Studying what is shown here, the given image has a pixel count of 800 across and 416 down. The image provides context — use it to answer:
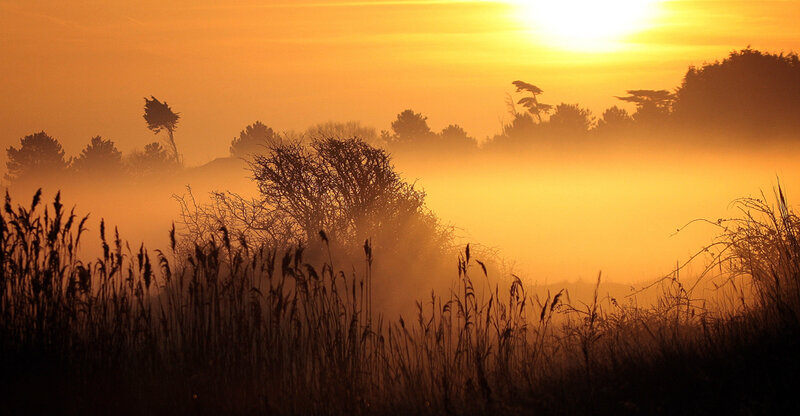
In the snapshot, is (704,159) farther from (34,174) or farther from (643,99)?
(34,174)

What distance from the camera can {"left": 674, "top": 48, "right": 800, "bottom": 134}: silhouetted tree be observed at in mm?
48906

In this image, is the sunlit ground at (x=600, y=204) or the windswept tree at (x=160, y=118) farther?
the windswept tree at (x=160, y=118)

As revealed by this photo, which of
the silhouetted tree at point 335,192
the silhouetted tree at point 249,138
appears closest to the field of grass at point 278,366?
the silhouetted tree at point 335,192

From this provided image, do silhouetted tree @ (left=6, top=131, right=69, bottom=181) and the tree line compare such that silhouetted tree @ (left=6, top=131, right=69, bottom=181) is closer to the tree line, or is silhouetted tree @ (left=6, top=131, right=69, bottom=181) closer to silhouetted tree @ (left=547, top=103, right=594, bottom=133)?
the tree line

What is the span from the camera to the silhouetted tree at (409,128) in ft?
225

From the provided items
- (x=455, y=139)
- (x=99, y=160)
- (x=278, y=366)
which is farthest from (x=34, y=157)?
(x=278, y=366)

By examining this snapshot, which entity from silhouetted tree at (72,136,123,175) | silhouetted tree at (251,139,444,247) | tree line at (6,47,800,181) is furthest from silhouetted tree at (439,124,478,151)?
silhouetted tree at (251,139,444,247)

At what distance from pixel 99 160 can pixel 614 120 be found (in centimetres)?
4087

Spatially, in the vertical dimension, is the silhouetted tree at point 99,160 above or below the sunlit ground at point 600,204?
above

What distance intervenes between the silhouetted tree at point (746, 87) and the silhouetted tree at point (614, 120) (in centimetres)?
1051

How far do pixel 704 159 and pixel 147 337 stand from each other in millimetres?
54497

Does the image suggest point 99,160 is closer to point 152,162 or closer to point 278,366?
point 152,162

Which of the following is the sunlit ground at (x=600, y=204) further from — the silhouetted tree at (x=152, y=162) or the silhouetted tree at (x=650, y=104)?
the silhouetted tree at (x=152, y=162)

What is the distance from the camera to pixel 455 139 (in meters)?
71.2
